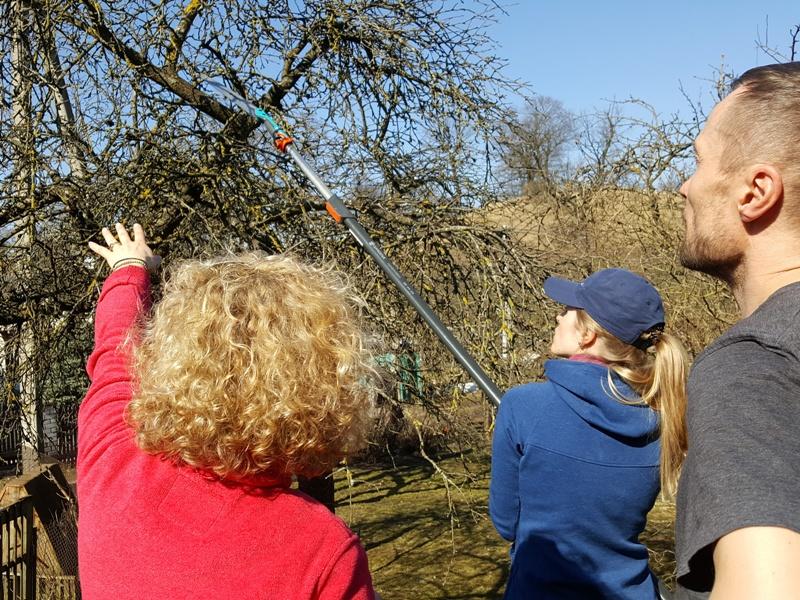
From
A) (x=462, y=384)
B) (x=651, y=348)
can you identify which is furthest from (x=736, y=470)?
(x=462, y=384)

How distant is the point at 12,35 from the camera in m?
3.54

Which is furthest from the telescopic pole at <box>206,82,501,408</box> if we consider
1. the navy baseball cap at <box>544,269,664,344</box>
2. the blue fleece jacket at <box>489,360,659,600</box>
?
the navy baseball cap at <box>544,269,664,344</box>

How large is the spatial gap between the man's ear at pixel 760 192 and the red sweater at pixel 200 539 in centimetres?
75

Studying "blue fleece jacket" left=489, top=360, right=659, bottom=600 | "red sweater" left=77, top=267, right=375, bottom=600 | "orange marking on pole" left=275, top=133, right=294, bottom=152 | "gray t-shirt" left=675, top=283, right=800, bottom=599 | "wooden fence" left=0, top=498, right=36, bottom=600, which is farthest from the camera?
"wooden fence" left=0, top=498, right=36, bottom=600

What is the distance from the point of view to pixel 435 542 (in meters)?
8.06

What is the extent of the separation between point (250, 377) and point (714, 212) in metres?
0.72

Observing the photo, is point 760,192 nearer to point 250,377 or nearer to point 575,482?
point 250,377

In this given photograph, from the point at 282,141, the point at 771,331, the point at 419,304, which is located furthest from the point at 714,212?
the point at 282,141

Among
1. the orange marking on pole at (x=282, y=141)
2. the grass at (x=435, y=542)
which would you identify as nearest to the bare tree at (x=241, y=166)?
the orange marking on pole at (x=282, y=141)

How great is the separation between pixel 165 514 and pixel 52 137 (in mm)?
2566

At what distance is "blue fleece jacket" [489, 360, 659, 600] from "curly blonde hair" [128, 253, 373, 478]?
906 mm

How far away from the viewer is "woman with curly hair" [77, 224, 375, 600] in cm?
114

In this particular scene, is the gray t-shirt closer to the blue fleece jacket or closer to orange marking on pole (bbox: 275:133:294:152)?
the blue fleece jacket

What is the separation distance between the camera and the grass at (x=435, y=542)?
6484mm
